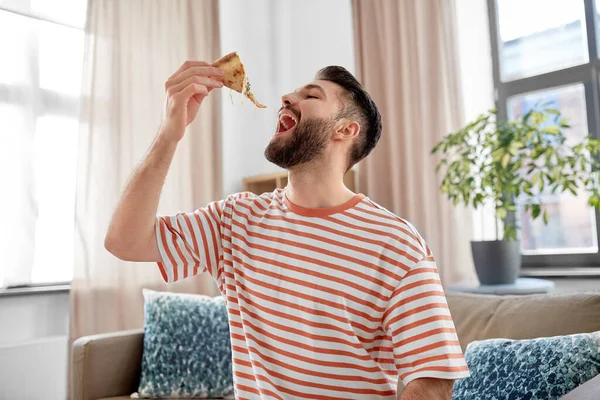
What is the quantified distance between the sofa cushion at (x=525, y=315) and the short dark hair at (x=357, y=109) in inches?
26.6

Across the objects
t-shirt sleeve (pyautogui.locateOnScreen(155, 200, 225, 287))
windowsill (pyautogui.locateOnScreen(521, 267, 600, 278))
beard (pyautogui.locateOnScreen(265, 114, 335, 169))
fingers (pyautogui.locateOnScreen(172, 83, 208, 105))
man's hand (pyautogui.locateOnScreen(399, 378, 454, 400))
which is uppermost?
fingers (pyautogui.locateOnScreen(172, 83, 208, 105))

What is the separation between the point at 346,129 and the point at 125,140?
6.41ft

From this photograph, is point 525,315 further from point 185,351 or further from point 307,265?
point 185,351

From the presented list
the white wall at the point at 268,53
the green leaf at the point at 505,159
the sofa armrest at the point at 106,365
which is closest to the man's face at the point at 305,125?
the green leaf at the point at 505,159

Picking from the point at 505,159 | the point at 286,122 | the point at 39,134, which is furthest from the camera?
the point at 39,134

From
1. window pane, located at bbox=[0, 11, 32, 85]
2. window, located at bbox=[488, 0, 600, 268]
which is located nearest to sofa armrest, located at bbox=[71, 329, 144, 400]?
window pane, located at bbox=[0, 11, 32, 85]

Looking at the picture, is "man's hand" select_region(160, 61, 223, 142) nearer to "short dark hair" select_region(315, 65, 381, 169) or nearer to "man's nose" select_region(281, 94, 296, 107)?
"man's nose" select_region(281, 94, 296, 107)

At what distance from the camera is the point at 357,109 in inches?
51.6

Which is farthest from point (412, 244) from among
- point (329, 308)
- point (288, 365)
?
point (288, 365)

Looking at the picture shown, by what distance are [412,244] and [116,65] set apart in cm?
238

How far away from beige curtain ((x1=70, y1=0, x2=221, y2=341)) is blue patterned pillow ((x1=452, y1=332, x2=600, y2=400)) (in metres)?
1.98

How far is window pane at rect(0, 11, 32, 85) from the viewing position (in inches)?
100

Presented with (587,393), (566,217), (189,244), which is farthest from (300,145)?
(566,217)

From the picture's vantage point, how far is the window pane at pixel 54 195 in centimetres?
263
